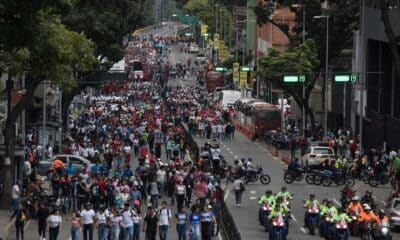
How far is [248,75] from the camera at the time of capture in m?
122

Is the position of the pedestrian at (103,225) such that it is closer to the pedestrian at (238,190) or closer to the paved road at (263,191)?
the paved road at (263,191)

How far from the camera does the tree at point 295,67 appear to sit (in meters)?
85.1

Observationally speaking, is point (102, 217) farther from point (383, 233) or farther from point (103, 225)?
point (383, 233)

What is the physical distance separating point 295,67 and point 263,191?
32.6m

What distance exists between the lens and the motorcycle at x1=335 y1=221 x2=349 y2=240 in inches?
1465

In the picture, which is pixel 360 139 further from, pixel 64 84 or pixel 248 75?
pixel 248 75

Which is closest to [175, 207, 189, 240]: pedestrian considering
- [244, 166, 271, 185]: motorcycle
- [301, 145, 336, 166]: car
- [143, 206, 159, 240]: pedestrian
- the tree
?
[143, 206, 159, 240]: pedestrian

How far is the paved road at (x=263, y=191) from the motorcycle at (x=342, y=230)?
95.1 inches

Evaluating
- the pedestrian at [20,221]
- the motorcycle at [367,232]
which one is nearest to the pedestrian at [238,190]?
the motorcycle at [367,232]

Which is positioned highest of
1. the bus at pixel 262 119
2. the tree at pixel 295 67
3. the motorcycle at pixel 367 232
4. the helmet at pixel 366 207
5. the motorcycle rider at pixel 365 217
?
the tree at pixel 295 67

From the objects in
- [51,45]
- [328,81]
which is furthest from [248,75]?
[51,45]

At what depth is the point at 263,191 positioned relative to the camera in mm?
52781

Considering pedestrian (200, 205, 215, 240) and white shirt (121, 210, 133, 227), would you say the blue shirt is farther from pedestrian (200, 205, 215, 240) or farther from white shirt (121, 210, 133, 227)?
white shirt (121, 210, 133, 227)

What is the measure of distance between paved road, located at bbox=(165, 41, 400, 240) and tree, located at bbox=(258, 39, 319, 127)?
6247 millimetres
